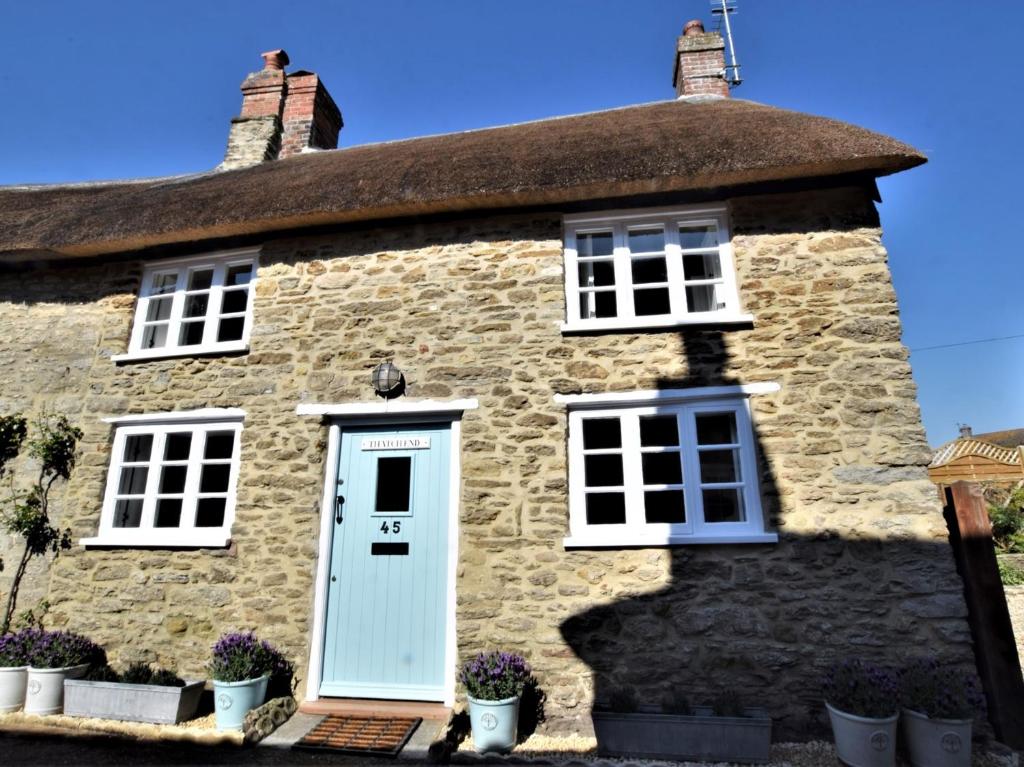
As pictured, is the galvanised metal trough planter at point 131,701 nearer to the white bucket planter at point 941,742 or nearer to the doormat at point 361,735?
the doormat at point 361,735

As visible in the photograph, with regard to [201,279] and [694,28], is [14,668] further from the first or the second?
[694,28]

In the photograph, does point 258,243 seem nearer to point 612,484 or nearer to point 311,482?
point 311,482

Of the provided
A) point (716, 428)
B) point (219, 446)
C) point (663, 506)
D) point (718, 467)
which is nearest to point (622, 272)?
point (716, 428)

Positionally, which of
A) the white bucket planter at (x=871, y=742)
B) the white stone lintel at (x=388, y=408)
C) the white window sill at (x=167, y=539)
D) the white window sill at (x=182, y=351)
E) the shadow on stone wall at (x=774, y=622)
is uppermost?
the white window sill at (x=182, y=351)

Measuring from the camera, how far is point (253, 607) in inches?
200

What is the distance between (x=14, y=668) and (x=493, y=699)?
4225 mm

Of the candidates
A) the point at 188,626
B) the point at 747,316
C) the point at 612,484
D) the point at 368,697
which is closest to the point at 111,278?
the point at 188,626

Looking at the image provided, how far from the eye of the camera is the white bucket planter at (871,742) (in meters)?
3.64

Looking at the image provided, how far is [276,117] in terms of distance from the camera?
9.17 meters

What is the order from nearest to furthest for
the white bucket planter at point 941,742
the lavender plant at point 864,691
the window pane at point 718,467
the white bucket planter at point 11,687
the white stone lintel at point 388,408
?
the white bucket planter at point 941,742
the lavender plant at point 864,691
the white bucket planter at point 11,687
the window pane at point 718,467
the white stone lintel at point 388,408

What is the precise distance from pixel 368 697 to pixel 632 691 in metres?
2.23

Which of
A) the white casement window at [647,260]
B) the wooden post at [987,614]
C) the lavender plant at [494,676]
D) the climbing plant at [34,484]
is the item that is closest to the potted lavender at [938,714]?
the wooden post at [987,614]

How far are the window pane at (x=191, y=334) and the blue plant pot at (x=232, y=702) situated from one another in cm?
368

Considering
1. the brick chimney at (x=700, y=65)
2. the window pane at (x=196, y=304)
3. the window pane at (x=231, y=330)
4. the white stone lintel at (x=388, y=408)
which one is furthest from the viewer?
the brick chimney at (x=700, y=65)
